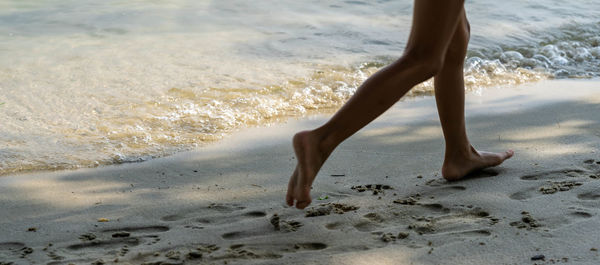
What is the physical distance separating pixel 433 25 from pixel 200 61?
3485 mm

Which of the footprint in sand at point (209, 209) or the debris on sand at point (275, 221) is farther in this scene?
the footprint in sand at point (209, 209)

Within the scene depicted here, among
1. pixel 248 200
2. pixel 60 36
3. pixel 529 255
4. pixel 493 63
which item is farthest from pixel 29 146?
pixel 493 63

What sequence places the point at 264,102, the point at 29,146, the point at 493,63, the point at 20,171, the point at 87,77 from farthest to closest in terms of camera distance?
the point at 493,63 → the point at 87,77 → the point at 264,102 → the point at 29,146 → the point at 20,171

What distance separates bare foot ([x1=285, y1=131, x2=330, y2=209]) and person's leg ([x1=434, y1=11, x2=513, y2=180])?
645 mm

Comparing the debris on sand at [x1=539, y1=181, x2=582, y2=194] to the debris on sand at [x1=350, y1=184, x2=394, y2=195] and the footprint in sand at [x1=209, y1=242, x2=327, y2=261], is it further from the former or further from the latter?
the footprint in sand at [x1=209, y1=242, x2=327, y2=261]

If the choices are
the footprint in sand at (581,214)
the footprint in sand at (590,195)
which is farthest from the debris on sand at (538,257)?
the footprint in sand at (590,195)

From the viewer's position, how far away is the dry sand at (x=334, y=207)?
2.04 metres

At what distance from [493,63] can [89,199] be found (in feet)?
12.6

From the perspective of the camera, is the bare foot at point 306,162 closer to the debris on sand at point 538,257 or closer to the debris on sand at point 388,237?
the debris on sand at point 388,237

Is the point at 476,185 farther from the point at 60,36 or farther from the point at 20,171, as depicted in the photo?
the point at 60,36

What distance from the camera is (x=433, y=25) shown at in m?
2.12

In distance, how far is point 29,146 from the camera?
342cm

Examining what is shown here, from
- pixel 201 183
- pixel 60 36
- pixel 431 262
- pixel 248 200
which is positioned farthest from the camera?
pixel 60 36

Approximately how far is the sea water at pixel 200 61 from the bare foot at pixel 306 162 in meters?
1.26
